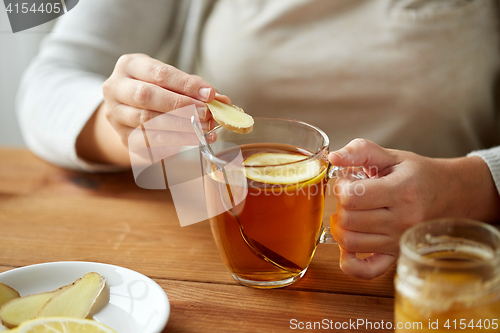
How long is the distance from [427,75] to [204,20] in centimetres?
47

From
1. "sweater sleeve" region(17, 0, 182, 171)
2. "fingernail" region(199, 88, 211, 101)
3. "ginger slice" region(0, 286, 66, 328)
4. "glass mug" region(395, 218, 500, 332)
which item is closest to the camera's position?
"glass mug" region(395, 218, 500, 332)

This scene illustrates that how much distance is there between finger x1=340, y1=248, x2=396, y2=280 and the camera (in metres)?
0.49

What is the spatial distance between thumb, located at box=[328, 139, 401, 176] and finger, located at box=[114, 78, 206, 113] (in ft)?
0.55

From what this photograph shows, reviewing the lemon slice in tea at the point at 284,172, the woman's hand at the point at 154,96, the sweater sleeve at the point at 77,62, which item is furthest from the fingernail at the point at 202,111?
the sweater sleeve at the point at 77,62

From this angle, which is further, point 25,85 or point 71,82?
point 25,85

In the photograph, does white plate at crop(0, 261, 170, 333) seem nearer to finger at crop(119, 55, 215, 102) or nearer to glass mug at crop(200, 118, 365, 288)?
glass mug at crop(200, 118, 365, 288)

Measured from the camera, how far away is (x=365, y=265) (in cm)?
49

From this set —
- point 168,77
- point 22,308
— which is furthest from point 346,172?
point 22,308

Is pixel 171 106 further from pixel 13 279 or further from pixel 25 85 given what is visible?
pixel 25 85

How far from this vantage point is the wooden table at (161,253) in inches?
18.3

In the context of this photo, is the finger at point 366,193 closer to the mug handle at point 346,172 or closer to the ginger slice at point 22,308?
the mug handle at point 346,172

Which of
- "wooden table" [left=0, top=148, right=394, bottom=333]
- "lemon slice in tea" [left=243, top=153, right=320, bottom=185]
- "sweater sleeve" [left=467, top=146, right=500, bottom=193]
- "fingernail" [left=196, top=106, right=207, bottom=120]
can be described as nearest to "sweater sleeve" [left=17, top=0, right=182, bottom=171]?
"wooden table" [left=0, top=148, right=394, bottom=333]

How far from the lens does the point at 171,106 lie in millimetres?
554

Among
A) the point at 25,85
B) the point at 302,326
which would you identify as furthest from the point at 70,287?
the point at 25,85
